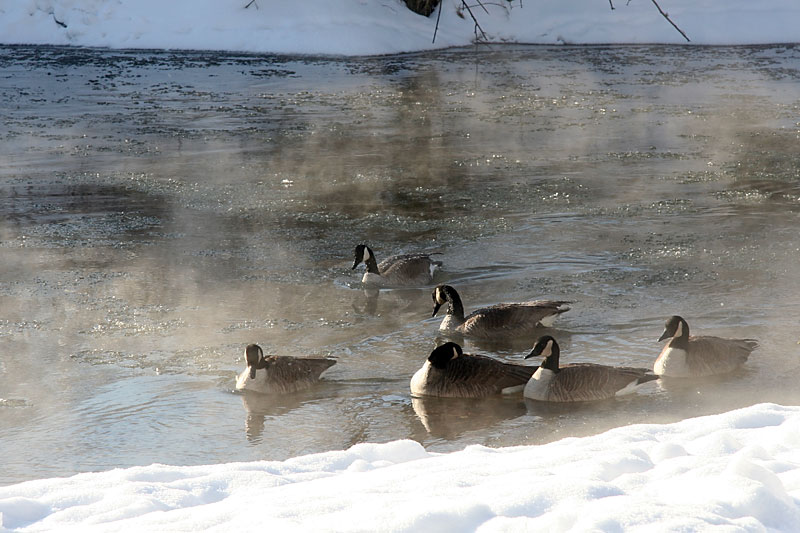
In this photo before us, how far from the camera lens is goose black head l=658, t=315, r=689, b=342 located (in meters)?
8.41

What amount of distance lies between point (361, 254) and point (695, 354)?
14.4 ft

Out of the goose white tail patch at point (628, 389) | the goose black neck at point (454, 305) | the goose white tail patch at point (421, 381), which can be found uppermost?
the goose black neck at point (454, 305)

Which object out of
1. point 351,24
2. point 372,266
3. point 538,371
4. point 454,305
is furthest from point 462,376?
point 351,24

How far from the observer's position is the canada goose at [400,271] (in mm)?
11211

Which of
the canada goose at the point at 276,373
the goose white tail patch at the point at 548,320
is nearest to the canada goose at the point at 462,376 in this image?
the canada goose at the point at 276,373

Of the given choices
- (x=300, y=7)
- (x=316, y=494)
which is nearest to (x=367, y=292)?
(x=316, y=494)

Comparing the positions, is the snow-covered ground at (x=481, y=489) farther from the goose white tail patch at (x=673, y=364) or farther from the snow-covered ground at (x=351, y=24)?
the snow-covered ground at (x=351, y=24)

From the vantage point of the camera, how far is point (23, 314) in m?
10.1

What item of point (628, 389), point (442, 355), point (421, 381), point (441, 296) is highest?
point (441, 296)

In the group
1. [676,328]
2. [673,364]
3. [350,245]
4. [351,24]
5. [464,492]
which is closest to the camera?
[464,492]

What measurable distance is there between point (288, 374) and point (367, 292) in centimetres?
306

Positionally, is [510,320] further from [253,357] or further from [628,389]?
[253,357]

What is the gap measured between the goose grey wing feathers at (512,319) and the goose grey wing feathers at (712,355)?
1.57m

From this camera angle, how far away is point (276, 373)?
8.16 meters
